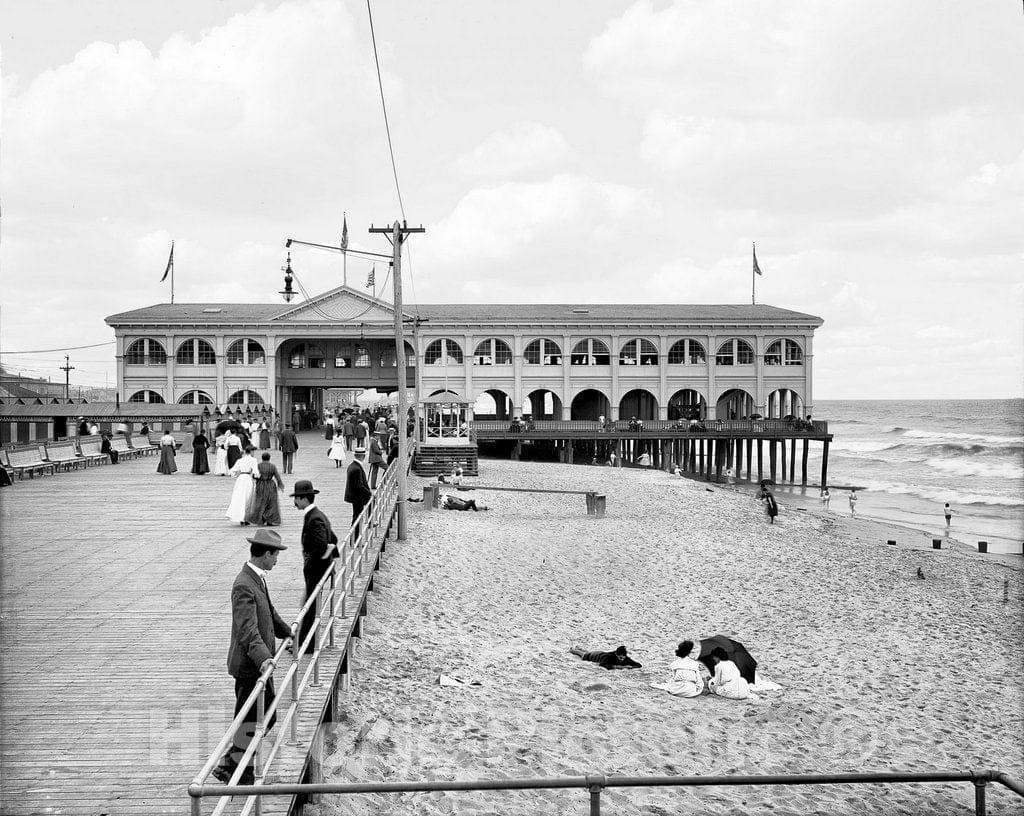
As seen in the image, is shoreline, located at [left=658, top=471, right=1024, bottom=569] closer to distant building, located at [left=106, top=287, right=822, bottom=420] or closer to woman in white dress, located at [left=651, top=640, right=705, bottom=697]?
distant building, located at [left=106, top=287, right=822, bottom=420]

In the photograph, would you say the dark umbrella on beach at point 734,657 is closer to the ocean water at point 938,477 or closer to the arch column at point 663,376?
the ocean water at point 938,477

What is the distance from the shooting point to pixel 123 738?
6.38 metres

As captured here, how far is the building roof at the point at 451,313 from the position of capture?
50.0 meters

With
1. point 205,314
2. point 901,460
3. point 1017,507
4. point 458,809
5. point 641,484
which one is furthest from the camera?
point 901,460

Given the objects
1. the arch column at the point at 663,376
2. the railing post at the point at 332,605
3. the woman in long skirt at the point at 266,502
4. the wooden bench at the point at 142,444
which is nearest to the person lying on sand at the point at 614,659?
the railing post at the point at 332,605

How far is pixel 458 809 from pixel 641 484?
2825 centimetres

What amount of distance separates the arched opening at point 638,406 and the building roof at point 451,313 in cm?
557

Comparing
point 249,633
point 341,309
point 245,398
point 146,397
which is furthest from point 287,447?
point 146,397

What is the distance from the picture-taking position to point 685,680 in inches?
427

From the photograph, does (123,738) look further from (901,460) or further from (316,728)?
(901,460)

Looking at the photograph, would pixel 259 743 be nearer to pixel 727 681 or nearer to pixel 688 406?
pixel 727 681

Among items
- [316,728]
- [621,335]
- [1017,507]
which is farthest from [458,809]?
[621,335]

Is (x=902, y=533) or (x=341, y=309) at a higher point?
(x=341, y=309)

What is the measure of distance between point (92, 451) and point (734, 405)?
43.7 m
